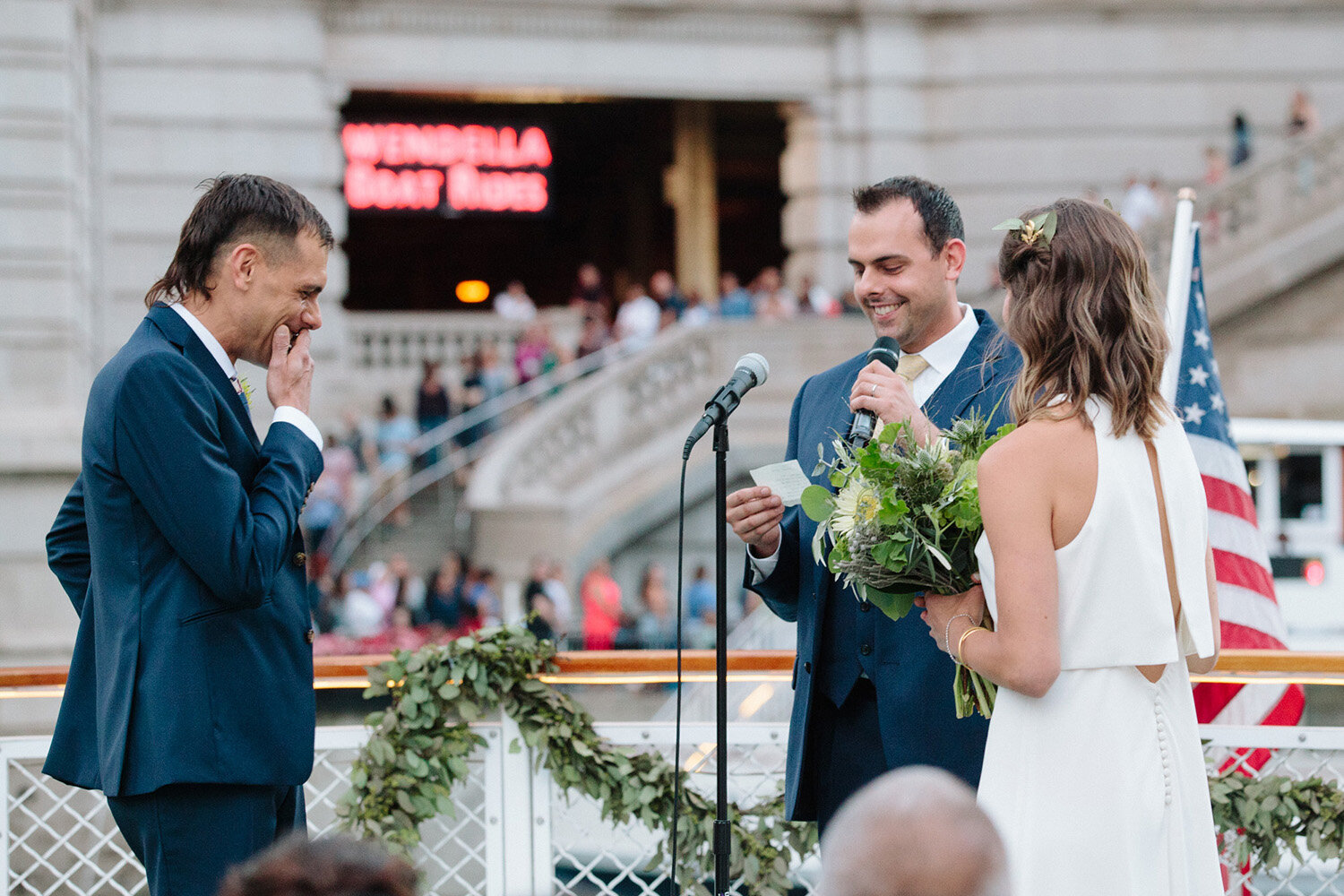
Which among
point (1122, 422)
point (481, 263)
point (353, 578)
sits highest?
point (481, 263)

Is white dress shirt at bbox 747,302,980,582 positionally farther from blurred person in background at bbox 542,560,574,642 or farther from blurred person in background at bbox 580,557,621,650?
blurred person in background at bbox 542,560,574,642

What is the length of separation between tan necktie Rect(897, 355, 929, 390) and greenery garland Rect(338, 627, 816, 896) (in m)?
1.47

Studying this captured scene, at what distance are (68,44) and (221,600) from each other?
1642 cm

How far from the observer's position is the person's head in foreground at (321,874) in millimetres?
1702

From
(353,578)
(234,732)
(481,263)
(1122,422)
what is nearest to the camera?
(1122,422)

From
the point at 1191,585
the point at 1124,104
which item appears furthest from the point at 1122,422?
the point at 1124,104

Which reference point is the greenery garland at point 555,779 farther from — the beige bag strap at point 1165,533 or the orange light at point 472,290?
the orange light at point 472,290

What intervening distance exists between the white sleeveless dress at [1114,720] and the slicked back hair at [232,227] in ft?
5.36

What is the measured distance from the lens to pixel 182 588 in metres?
2.89

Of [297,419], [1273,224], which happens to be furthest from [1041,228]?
[1273,224]

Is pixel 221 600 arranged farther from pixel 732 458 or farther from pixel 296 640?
pixel 732 458

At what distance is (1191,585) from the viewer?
279 centimetres

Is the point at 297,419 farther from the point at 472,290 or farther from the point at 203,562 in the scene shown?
the point at 472,290

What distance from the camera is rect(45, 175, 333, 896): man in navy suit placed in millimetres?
2840
